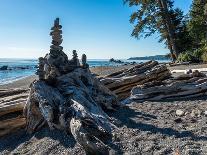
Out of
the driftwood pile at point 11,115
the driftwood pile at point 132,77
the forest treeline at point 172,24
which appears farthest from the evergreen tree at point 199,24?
the driftwood pile at point 11,115

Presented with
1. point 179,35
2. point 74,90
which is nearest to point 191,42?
point 179,35

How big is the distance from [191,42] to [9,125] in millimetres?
34752

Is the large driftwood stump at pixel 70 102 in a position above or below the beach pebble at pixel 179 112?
above

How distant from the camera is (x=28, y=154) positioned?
6535mm

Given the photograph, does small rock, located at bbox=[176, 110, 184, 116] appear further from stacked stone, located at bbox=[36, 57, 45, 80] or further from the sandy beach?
stacked stone, located at bbox=[36, 57, 45, 80]

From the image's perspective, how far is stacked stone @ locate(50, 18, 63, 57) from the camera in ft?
28.6

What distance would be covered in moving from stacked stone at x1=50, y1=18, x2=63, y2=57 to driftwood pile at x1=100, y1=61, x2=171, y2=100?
2.96m

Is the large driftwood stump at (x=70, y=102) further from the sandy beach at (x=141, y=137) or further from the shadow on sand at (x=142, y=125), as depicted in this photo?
the shadow on sand at (x=142, y=125)

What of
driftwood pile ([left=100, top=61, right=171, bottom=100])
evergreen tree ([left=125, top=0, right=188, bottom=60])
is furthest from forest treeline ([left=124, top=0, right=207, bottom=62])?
driftwood pile ([left=100, top=61, right=171, bottom=100])

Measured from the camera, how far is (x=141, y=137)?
21.1ft

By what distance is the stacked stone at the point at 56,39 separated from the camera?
8.72m

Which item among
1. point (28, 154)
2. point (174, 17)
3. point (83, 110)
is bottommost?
point (28, 154)

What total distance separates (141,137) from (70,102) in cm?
179

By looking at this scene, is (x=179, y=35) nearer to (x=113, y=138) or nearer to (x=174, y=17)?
(x=174, y=17)
